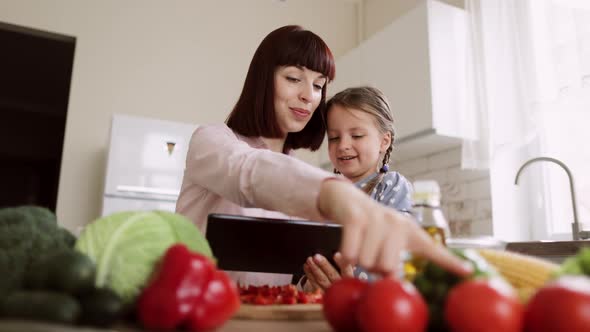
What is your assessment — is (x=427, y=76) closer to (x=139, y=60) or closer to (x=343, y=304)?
(x=139, y=60)

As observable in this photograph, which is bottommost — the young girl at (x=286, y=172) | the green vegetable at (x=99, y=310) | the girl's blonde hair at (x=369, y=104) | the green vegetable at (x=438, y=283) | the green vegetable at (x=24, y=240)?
the green vegetable at (x=99, y=310)

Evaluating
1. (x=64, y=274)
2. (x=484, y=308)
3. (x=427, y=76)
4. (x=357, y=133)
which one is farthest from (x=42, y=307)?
(x=427, y=76)

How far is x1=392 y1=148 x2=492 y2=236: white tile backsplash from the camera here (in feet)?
9.20

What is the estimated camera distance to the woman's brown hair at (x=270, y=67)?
1.31 metres

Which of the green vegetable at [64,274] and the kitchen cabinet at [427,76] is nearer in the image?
the green vegetable at [64,274]

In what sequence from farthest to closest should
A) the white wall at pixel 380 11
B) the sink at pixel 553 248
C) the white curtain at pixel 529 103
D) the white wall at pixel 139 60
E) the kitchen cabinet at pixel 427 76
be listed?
the white wall at pixel 380 11 → the white wall at pixel 139 60 → the kitchen cabinet at pixel 427 76 → the white curtain at pixel 529 103 → the sink at pixel 553 248

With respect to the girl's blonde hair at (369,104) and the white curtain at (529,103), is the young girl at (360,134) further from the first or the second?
the white curtain at (529,103)

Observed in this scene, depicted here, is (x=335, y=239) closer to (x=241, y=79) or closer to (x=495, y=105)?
(x=495, y=105)

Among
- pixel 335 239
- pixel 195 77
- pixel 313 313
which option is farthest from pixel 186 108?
pixel 313 313

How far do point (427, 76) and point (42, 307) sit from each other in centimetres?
264

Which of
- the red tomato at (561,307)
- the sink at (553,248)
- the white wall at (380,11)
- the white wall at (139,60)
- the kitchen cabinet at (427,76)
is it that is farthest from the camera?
the white wall at (380,11)

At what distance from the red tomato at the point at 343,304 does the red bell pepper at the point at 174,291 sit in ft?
0.44

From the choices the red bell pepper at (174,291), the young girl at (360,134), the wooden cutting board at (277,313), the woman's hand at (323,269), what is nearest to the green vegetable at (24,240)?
the red bell pepper at (174,291)

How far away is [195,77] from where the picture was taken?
3891 millimetres
